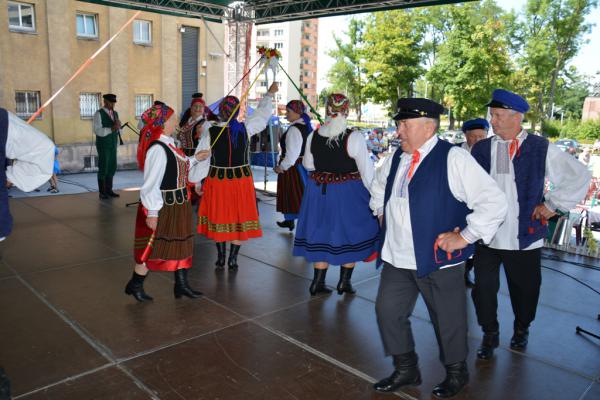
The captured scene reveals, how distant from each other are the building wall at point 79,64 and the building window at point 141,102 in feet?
0.54

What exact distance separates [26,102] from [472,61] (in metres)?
16.1

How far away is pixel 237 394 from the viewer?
2672 millimetres

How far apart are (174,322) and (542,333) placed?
2701mm

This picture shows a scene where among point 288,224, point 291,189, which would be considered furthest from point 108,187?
point 291,189

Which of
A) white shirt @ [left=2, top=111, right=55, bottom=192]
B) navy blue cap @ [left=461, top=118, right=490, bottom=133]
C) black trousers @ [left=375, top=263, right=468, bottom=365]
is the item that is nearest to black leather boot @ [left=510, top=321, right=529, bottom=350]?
black trousers @ [left=375, top=263, right=468, bottom=365]

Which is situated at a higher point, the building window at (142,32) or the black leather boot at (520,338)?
the building window at (142,32)

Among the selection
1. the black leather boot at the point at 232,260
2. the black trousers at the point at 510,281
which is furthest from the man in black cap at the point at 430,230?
the black leather boot at the point at 232,260

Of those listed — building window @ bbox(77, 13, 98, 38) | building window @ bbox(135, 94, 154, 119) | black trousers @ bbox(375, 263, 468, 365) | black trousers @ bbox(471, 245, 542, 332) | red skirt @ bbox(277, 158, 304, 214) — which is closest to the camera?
black trousers @ bbox(375, 263, 468, 365)

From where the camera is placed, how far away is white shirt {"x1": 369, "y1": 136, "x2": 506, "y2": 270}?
230cm

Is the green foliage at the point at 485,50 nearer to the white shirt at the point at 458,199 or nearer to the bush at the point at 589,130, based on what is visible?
the bush at the point at 589,130

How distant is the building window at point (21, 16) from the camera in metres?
11.2

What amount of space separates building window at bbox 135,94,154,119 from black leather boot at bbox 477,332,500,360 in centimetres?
1242

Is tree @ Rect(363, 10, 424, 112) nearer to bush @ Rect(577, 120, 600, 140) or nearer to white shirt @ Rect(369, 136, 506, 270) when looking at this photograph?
bush @ Rect(577, 120, 600, 140)

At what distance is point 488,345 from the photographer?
126 inches
